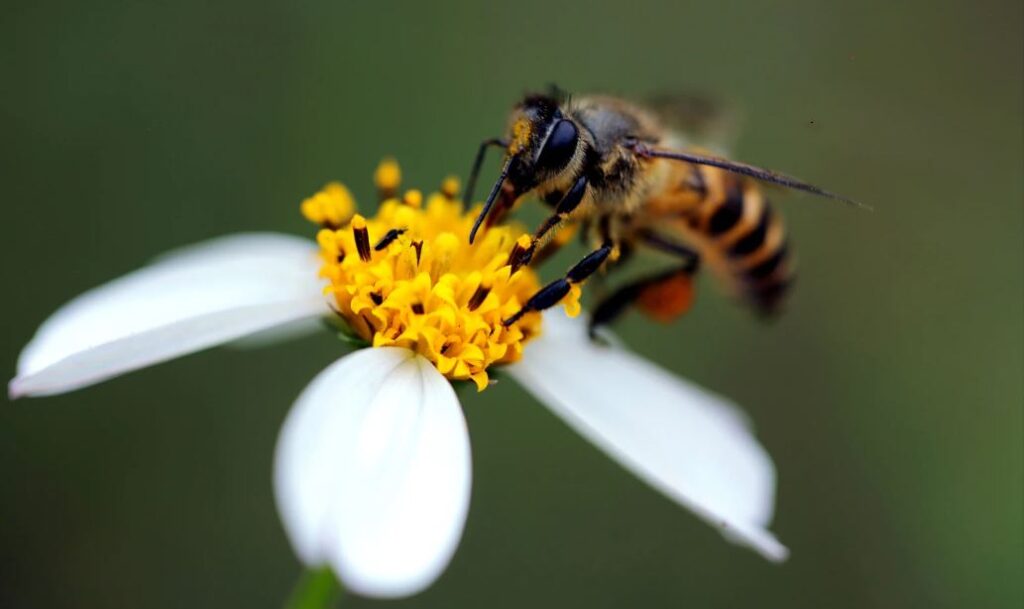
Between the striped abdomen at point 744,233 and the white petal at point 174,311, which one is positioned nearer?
the white petal at point 174,311

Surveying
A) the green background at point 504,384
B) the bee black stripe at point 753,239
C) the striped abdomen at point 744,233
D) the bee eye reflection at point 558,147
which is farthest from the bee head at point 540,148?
the green background at point 504,384

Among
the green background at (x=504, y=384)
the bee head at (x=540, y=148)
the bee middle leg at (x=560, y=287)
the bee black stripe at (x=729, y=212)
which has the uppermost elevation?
the bee head at (x=540, y=148)

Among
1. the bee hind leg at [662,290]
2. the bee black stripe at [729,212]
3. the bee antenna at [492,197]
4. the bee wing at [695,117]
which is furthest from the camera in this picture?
the bee wing at [695,117]

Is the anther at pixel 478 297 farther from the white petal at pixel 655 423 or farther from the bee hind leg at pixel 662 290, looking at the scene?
the bee hind leg at pixel 662 290

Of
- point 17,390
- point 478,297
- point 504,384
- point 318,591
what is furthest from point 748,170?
point 504,384

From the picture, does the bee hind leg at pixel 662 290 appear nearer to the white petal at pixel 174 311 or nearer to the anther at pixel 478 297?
the anther at pixel 478 297

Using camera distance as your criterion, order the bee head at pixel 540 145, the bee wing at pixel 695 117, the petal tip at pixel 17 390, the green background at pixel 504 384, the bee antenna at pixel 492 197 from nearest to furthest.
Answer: the petal tip at pixel 17 390 → the bee antenna at pixel 492 197 → the bee head at pixel 540 145 → the bee wing at pixel 695 117 → the green background at pixel 504 384

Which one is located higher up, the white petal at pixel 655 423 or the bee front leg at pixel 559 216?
the bee front leg at pixel 559 216
